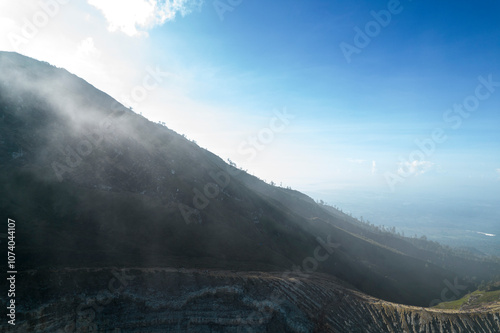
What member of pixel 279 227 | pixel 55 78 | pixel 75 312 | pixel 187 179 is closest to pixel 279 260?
pixel 279 227

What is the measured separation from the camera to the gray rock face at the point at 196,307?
109 feet

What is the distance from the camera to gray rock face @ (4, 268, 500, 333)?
3331 cm

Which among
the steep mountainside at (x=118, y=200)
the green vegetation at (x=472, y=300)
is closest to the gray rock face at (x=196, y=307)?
the steep mountainside at (x=118, y=200)

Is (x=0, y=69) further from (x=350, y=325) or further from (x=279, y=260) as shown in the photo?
(x=350, y=325)

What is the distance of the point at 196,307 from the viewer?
132ft

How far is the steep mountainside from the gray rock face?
455cm

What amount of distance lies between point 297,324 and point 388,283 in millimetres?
82383

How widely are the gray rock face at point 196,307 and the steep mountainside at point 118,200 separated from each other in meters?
4.55

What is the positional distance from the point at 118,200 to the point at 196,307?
34.2m

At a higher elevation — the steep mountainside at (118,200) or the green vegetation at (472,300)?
the steep mountainside at (118,200)

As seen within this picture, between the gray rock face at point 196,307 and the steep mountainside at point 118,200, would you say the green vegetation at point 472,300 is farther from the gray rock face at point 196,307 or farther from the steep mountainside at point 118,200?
the gray rock face at point 196,307

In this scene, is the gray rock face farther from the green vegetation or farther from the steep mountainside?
the green vegetation

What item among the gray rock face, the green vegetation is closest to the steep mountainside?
the gray rock face

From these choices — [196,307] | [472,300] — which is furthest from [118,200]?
[472,300]
